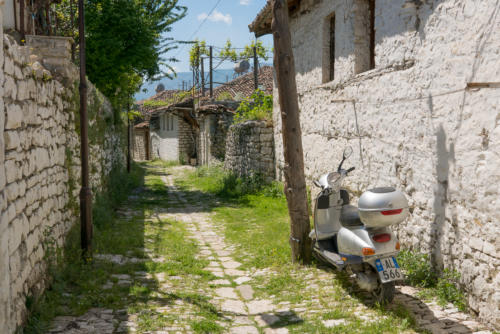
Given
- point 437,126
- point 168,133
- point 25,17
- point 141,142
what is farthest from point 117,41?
point 141,142

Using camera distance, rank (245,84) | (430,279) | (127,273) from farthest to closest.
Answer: (245,84)
(127,273)
(430,279)

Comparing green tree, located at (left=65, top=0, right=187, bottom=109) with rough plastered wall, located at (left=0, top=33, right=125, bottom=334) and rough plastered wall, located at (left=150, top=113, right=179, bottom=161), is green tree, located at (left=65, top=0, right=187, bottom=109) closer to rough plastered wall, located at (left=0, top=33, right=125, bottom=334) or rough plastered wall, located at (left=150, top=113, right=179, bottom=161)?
rough plastered wall, located at (left=0, top=33, right=125, bottom=334)

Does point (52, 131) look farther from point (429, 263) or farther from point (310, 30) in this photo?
point (310, 30)

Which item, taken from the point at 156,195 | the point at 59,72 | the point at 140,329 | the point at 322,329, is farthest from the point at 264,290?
the point at 156,195

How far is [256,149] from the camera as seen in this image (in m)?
11.7

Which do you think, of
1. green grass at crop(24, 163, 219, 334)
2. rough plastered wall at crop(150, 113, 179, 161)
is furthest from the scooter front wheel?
rough plastered wall at crop(150, 113, 179, 161)

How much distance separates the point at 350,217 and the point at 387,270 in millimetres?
764

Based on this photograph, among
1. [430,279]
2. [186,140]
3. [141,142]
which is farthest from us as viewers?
[141,142]

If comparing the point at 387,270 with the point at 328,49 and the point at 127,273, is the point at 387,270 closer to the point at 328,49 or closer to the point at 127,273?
the point at 127,273

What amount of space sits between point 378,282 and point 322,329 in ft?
2.55

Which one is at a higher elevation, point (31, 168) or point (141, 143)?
point (141, 143)

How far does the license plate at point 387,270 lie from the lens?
3959 millimetres

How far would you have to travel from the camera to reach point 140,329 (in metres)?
3.79

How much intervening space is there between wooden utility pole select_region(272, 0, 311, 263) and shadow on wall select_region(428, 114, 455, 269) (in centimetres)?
156
